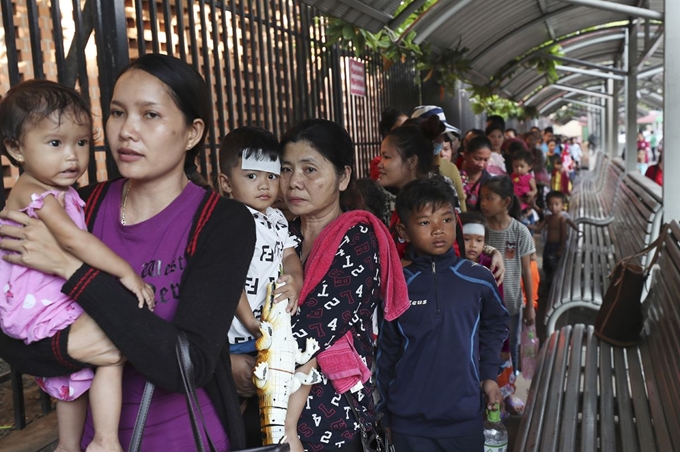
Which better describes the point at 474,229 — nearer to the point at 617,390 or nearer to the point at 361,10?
the point at 617,390

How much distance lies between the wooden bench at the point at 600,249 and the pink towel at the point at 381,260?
146 inches

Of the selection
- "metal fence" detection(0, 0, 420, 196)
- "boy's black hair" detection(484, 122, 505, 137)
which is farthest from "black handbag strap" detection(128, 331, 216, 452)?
"boy's black hair" detection(484, 122, 505, 137)

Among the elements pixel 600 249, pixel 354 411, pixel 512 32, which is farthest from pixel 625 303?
pixel 512 32

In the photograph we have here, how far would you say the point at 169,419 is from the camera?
1969 mm

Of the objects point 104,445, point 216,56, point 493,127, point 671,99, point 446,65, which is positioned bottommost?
point 104,445

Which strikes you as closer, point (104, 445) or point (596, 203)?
point (104, 445)

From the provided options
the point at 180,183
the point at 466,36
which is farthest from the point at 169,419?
the point at 466,36

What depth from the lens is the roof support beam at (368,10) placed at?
5.20 meters

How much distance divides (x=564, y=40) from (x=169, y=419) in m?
13.5

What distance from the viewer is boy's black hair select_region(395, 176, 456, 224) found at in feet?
11.5

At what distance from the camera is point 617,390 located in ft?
14.0

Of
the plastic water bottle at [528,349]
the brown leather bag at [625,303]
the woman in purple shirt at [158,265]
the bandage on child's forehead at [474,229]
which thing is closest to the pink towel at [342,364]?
the woman in purple shirt at [158,265]

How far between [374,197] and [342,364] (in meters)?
1.76

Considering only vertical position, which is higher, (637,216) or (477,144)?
(477,144)
